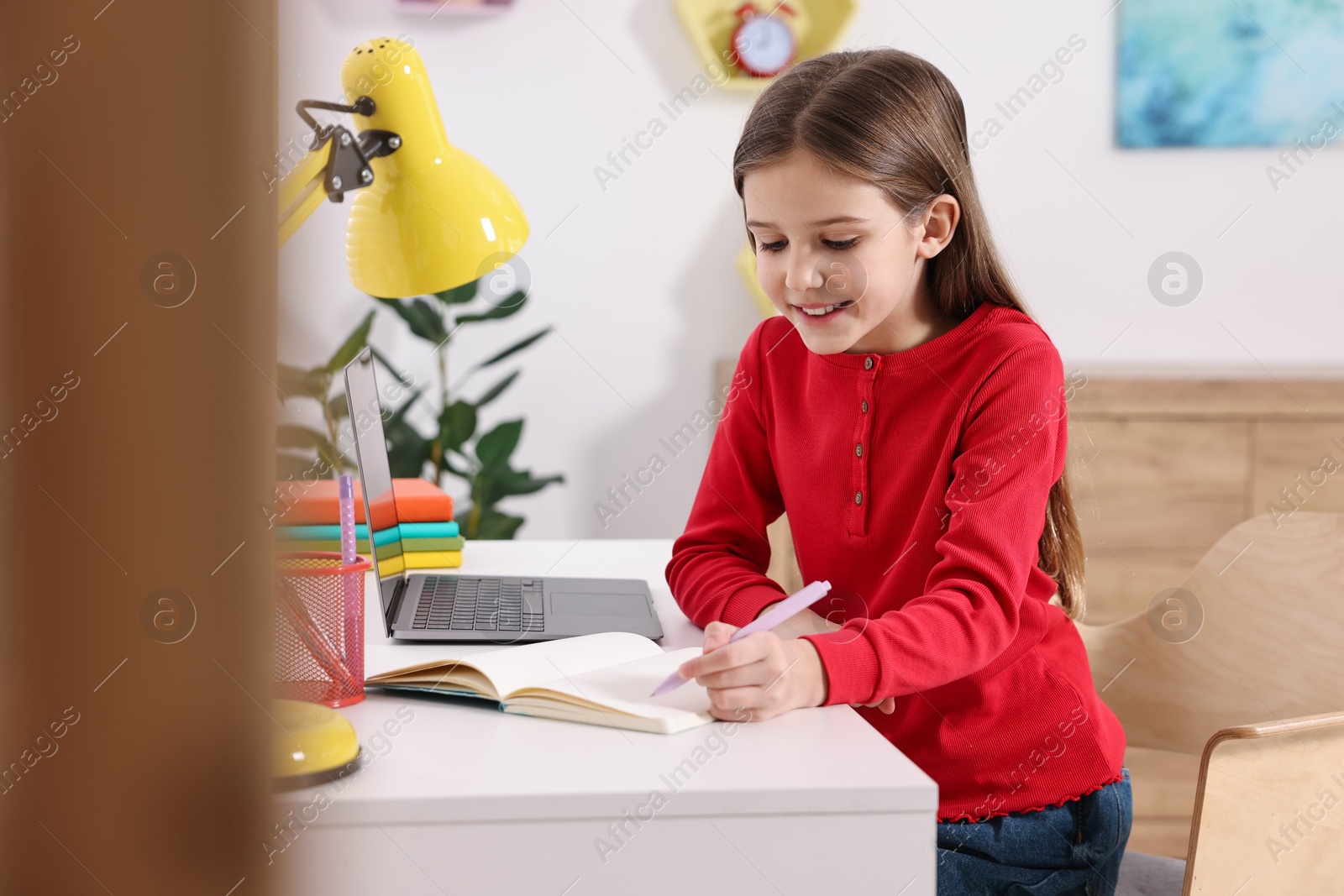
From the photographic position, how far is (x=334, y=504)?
0.35 metres

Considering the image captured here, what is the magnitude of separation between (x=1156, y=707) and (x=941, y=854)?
440 millimetres

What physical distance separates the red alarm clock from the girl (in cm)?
171

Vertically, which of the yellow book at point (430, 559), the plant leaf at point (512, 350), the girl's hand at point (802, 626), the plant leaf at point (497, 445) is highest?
the yellow book at point (430, 559)

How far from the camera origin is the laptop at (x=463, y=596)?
101 centimetres

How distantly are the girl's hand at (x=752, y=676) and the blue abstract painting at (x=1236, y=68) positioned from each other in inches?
95.8

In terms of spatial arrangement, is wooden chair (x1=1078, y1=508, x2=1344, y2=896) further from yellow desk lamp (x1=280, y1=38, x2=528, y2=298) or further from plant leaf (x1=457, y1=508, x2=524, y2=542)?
plant leaf (x1=457, y1=508, x2=524, y2=542)

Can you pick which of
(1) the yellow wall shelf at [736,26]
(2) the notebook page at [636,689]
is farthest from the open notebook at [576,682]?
(1) the yellow wall shelf at [736,26]

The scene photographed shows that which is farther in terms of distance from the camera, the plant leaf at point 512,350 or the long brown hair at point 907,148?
the plant leaf at point 512,350

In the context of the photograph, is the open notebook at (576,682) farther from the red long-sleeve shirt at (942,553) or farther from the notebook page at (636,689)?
the red long-sleeve shirt at (942,553)

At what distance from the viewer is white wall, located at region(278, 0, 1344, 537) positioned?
9.02ft

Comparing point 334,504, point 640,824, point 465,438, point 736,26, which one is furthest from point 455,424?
point 334,504

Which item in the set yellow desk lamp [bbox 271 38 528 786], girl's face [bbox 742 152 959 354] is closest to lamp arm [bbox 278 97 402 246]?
yellow desk lamp [bbox 271 38 528 786]

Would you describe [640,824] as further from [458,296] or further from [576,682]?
[458,296]

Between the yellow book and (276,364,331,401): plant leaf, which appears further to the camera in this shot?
the yellow book
